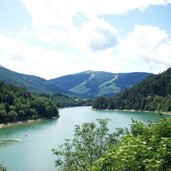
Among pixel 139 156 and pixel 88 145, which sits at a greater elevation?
pixel 139 156

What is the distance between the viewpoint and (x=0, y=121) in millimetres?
181750

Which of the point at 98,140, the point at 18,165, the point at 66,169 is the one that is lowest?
the point at 18,165

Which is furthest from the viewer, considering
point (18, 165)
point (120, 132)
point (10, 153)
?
point (10, 153)

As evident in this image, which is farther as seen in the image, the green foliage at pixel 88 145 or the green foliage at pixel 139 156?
the green foliage at pixel 88 145

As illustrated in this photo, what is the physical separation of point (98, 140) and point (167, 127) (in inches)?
918

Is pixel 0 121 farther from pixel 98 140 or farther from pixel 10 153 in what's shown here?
pixel 98 140

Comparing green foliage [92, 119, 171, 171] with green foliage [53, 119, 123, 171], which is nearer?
green foliage [92, 119, 171, 171]

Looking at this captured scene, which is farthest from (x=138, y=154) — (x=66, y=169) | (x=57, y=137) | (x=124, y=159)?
(x=57, y=137)

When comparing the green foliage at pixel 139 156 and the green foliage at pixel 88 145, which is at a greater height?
the green foliage at pixel 139 156

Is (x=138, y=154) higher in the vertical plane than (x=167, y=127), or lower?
lower

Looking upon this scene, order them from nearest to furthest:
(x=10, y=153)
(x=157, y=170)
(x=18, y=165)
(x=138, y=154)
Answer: (x=157, y=170)
(x=138, y=154)
(x=18, y=165)
(x=10, y=153)

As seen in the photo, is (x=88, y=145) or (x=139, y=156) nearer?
(x=139, y=156)

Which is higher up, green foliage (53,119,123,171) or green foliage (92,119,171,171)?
green foliage (92,119,171,171)

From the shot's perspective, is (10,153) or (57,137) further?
(57,137)
